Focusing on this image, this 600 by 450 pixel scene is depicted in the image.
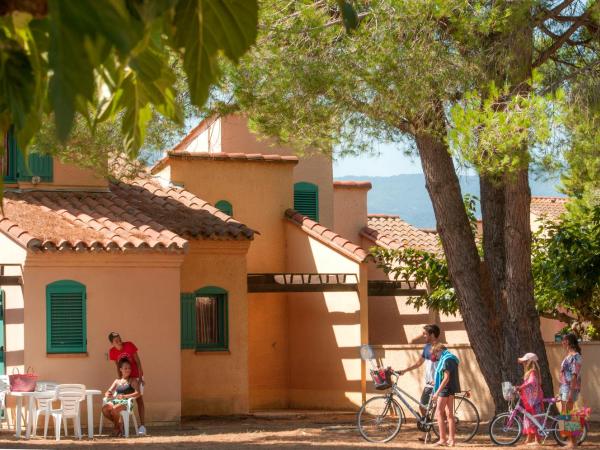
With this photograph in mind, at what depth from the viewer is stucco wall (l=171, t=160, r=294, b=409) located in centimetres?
2339

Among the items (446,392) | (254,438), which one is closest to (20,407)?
(254,438)

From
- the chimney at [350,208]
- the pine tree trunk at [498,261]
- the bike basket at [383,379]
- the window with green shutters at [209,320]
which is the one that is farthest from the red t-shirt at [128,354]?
the chimney at [350,208]

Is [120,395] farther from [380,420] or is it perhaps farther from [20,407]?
[380,420]

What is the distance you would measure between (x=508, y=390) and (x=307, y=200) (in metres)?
11.1

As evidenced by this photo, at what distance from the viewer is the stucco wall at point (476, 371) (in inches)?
716

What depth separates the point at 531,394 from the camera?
598 inches

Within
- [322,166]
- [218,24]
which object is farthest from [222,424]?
[218,24]

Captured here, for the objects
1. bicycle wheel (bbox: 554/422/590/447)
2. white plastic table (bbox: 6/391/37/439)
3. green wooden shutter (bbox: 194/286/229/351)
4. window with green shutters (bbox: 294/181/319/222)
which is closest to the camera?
bicycle wheel (bbox: 554/422/590/447)

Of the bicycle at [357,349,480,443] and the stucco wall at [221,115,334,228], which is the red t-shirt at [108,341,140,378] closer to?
the bicycle at [357,349,480,443]

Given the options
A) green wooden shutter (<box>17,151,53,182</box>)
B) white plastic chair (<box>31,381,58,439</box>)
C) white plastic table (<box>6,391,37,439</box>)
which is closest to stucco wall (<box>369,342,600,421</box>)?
white plastic chair (<box>31,381,58,439</box>)

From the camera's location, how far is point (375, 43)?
13500 mm

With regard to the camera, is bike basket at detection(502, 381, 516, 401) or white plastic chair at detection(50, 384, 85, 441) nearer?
bike basket at detection(502, 381, 516, 401)

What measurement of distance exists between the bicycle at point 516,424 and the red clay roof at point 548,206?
76.9ft

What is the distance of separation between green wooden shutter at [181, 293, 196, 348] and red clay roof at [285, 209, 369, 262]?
3.57 metres
